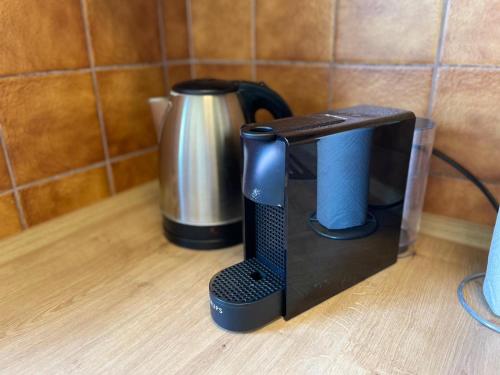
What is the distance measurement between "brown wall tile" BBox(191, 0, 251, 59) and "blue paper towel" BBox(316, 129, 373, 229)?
0.40 m

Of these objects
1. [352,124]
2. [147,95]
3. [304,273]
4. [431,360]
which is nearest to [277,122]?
[352,124]

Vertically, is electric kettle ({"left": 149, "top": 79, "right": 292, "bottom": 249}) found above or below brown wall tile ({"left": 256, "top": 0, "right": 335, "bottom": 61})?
below

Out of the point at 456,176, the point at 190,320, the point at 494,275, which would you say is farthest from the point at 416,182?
the point at 190,320

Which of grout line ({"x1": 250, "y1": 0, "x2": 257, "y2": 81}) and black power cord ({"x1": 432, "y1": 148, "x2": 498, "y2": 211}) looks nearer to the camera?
black power cord ({"x1": 432, "y1": 148, "x2": 498, "y2": 211})

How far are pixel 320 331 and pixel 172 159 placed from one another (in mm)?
333

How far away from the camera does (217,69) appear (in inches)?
32.6

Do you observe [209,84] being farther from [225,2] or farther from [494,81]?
[494,81]

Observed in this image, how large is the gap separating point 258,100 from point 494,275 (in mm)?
407

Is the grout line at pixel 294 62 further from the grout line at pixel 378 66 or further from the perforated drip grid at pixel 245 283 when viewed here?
the perforated drip grid at pixel 245 283

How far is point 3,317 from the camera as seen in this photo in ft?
1.63

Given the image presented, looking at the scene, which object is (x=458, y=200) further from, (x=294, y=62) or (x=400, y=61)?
(x=294, y=62)

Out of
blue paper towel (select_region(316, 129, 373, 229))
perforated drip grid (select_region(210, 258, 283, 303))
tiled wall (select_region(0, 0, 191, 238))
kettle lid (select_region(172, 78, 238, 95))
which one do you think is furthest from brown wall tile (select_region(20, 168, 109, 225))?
blue paper towel (select_region(316, 129, 373, 229))

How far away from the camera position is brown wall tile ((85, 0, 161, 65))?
2.22 ft

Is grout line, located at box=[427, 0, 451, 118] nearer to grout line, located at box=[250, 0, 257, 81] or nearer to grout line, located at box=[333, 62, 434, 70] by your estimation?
grout line, located at box=[333, 62, 434, 70]
